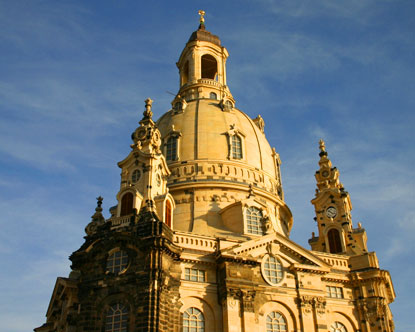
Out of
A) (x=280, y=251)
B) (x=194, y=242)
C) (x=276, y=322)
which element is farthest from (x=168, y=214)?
(x=276, y=322)

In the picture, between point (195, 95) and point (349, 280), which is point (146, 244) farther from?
point (195, 95)

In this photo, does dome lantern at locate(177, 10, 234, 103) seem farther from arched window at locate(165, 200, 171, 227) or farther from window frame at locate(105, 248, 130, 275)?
window frame at locate(105, 248, 130, 275)

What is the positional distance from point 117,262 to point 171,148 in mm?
19521

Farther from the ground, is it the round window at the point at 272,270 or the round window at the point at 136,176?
the round window at the point at 136,176

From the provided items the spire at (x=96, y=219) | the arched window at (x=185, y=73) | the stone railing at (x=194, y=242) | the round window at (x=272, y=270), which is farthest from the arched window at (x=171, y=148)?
the round window at (x=272, y=270)

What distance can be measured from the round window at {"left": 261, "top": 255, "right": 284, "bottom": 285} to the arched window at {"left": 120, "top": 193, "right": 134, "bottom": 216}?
40.7 ft

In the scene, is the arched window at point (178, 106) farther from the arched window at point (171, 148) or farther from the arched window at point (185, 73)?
the arched window at point (185, 73)

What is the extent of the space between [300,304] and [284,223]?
51.4 feet

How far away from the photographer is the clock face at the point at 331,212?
57.6 metres

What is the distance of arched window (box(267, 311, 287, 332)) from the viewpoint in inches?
1742

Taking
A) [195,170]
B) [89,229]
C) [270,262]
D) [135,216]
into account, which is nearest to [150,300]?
[135,216]

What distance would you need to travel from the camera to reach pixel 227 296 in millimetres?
43281

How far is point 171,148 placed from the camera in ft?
197

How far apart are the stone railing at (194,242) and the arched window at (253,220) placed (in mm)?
6138
